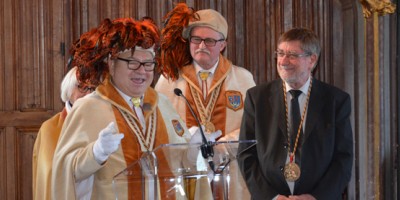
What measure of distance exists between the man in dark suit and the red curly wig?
0.62 metres

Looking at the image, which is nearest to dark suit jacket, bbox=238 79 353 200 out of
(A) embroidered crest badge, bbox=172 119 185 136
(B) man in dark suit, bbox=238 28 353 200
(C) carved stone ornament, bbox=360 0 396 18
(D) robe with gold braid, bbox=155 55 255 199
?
(B) man in dark suit, bbox=238 28 353 200

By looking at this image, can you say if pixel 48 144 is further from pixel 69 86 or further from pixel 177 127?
pixel 177 127

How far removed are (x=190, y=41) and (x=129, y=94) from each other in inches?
40.5

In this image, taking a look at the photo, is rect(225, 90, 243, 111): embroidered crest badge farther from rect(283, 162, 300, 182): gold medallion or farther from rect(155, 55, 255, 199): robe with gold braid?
rect(283, 162, 300, 182): gold medallion

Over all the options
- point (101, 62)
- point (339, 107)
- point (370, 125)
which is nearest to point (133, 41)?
point (101, 62)

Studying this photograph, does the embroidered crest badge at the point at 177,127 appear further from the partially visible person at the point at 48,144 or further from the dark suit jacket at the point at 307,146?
the partially visible person at the point at 48,144

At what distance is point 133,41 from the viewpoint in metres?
3.24

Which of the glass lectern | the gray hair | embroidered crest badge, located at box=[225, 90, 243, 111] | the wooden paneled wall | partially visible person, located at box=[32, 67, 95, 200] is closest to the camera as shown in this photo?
the glass lectern

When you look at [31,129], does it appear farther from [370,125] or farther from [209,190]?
[209,190]

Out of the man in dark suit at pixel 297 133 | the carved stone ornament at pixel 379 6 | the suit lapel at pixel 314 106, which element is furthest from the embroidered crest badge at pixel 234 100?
the carved stone ornament at pixel 379 6

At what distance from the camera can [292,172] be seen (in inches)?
138

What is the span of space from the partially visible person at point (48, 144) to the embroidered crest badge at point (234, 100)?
0.77m

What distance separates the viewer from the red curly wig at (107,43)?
3258 mm

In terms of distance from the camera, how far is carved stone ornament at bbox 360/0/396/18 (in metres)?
4.77
